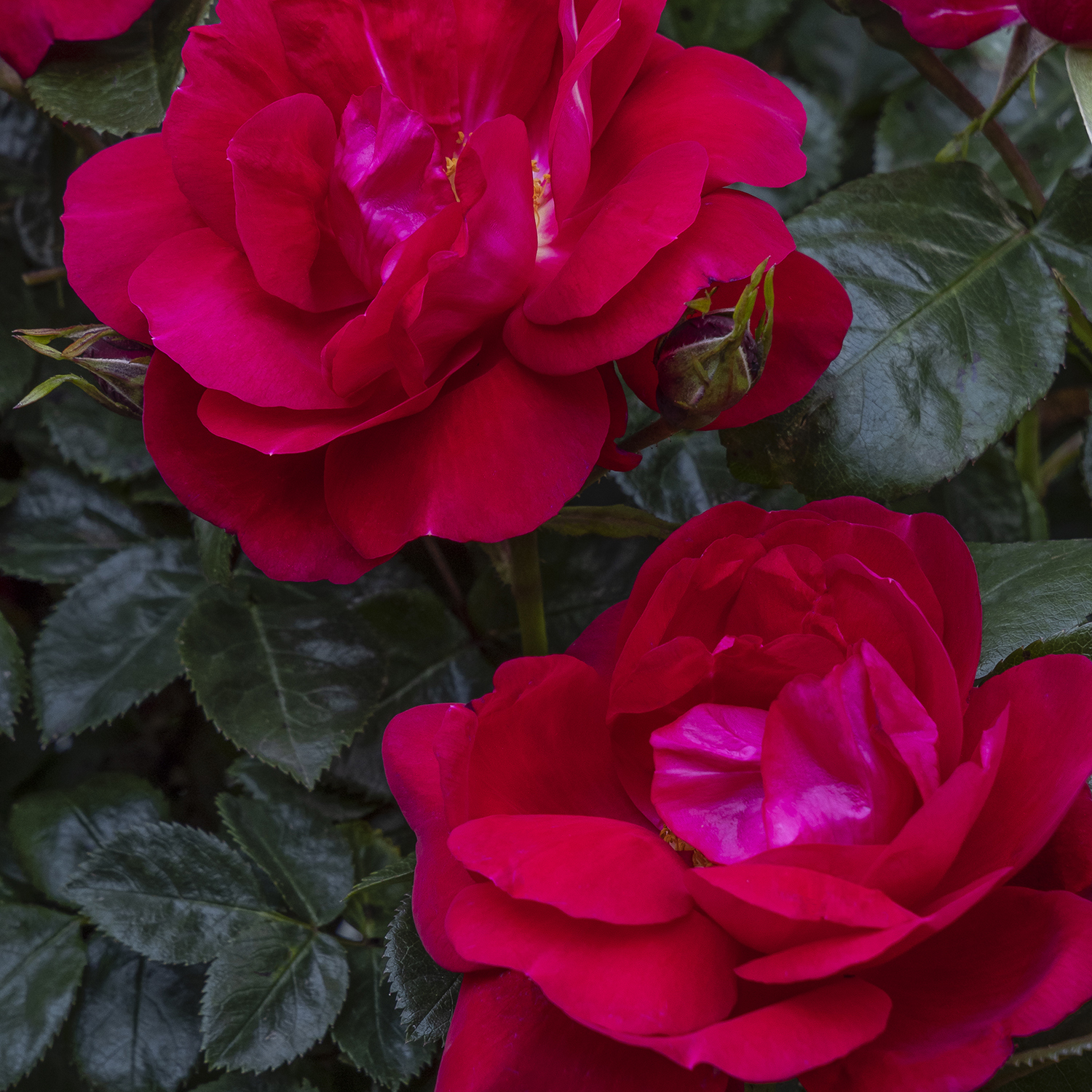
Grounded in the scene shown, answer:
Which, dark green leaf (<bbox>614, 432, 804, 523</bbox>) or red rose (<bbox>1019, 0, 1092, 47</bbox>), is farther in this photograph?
dark green leaf (<bbox>614, 432, 804, 523</bbox>)

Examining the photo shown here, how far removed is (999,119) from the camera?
31.4 inches

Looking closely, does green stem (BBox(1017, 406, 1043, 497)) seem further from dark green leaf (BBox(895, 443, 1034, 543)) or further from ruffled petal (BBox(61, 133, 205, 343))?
ruffled petal (BBox(61, 133, 205, 343))

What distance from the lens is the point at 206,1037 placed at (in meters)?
0.51

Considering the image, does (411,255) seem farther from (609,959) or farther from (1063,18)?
(1063,18)

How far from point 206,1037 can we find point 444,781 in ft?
0.88

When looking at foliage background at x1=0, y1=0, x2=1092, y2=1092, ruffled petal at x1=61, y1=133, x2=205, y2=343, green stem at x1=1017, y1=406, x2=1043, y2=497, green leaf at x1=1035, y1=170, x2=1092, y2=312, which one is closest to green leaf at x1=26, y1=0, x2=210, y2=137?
foliage background at x1=0, y1=0, x2=1092, y2=1092

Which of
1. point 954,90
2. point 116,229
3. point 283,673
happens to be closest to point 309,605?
point 283,673

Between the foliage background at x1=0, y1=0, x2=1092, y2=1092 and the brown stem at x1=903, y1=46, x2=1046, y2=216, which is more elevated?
the brown stem at x1=903, y1=46, x2=1046, y2=216

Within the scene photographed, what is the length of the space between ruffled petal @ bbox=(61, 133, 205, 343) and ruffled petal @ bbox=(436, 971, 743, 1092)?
0.97ft

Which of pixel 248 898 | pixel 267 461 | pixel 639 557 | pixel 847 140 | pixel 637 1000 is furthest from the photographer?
pixel 847 140

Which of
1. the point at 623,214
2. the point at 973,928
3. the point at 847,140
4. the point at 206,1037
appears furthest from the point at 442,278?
the point at 847,140

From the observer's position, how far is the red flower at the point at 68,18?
0.57 metres

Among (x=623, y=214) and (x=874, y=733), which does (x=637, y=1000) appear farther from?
(x=623, y=214)

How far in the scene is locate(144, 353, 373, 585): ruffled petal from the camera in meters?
0.40
